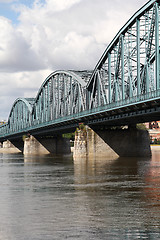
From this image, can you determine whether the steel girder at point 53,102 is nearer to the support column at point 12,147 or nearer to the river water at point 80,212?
the support column at point 12,147

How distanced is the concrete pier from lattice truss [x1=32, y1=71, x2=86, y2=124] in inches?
572

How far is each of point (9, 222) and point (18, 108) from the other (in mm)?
159592

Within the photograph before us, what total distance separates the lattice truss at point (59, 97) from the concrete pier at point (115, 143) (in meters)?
14.5

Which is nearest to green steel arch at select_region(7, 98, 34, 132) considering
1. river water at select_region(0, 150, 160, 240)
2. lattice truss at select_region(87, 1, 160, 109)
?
lattice truss at select_region(87, 1, 160, 109)

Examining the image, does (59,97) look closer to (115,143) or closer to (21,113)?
(115,143)

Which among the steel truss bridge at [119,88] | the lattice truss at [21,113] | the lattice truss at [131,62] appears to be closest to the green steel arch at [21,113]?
the lattice truss at [21,113]

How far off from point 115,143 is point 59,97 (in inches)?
1692

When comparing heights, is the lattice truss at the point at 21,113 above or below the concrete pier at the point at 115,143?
above

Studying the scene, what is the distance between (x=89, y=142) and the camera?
78.1 m

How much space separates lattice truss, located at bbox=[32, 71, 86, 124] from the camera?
98738 mm

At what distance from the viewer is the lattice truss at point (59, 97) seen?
9874 cm

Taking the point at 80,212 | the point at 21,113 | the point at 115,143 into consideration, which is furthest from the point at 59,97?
the point at 80,212

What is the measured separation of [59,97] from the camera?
118m

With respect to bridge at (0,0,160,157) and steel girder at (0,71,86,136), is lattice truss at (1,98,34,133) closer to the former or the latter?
steel girder at (0,71,86,136)
